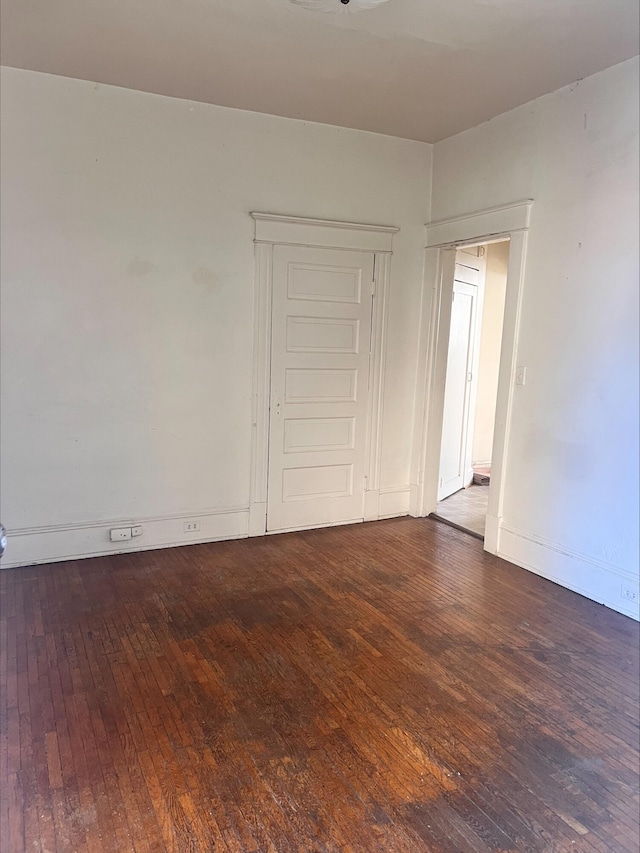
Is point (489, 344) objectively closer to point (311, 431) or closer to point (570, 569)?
point (311, 431)

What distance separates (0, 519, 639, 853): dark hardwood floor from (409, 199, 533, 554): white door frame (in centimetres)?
94

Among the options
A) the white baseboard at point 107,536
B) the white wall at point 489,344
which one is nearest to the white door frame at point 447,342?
the white baseboard at point 107,536

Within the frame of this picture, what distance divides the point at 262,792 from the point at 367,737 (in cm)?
47

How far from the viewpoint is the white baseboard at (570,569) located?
11.1 feet

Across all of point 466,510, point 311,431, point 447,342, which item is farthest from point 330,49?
point 466,510

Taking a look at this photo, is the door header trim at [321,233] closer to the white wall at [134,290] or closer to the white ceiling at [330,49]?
the white wall at [134,290]

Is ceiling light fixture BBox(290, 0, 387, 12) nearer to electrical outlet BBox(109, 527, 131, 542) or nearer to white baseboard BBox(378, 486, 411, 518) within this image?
electrical outlet BBox(109, 527, 131, 542)

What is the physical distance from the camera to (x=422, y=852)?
1.78 metres

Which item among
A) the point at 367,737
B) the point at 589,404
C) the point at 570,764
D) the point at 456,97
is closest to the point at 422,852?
the point at 367,737

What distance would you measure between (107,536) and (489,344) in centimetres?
450

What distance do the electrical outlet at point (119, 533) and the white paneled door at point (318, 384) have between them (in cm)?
103

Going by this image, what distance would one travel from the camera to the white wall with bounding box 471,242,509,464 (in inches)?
254

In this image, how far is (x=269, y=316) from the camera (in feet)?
14.1

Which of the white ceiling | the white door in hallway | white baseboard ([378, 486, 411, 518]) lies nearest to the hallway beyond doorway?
the white door in hallway
